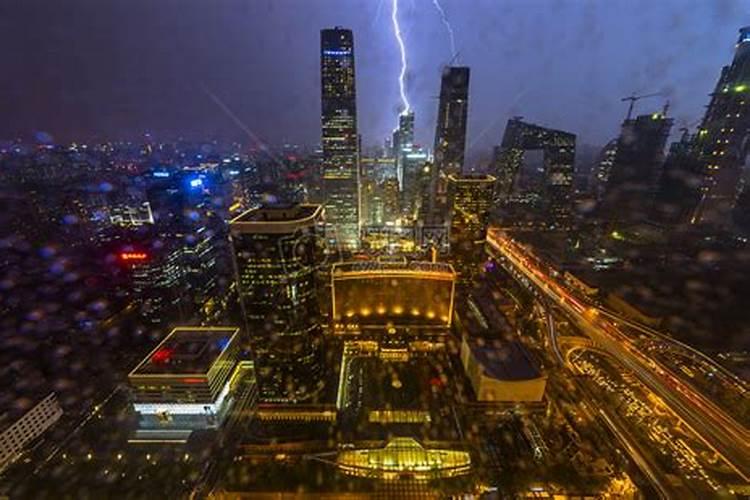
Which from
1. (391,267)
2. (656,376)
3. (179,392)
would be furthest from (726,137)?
(179,392)

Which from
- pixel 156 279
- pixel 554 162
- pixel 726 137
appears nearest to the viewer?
pixel 156 279

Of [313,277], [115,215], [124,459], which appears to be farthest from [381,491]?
[115,215]

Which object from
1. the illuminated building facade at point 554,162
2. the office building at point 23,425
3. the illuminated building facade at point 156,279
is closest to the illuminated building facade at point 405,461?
the office building at point 23,425

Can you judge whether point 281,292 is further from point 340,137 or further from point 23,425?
point 340,137

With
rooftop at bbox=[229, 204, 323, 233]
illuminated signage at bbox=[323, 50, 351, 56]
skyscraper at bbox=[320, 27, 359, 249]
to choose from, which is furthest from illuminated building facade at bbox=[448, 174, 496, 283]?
illuminated signage at bbox=[323, 50, 351, 56]

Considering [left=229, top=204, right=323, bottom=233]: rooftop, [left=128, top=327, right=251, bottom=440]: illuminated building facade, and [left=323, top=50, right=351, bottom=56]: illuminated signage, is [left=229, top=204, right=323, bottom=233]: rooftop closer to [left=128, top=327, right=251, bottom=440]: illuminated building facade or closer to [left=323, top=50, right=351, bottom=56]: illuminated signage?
[left=128, top=327, right=251, bottom=440]: illuminated building facade

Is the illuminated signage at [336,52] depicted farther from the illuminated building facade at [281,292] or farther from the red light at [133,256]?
the red light at [133,256]
